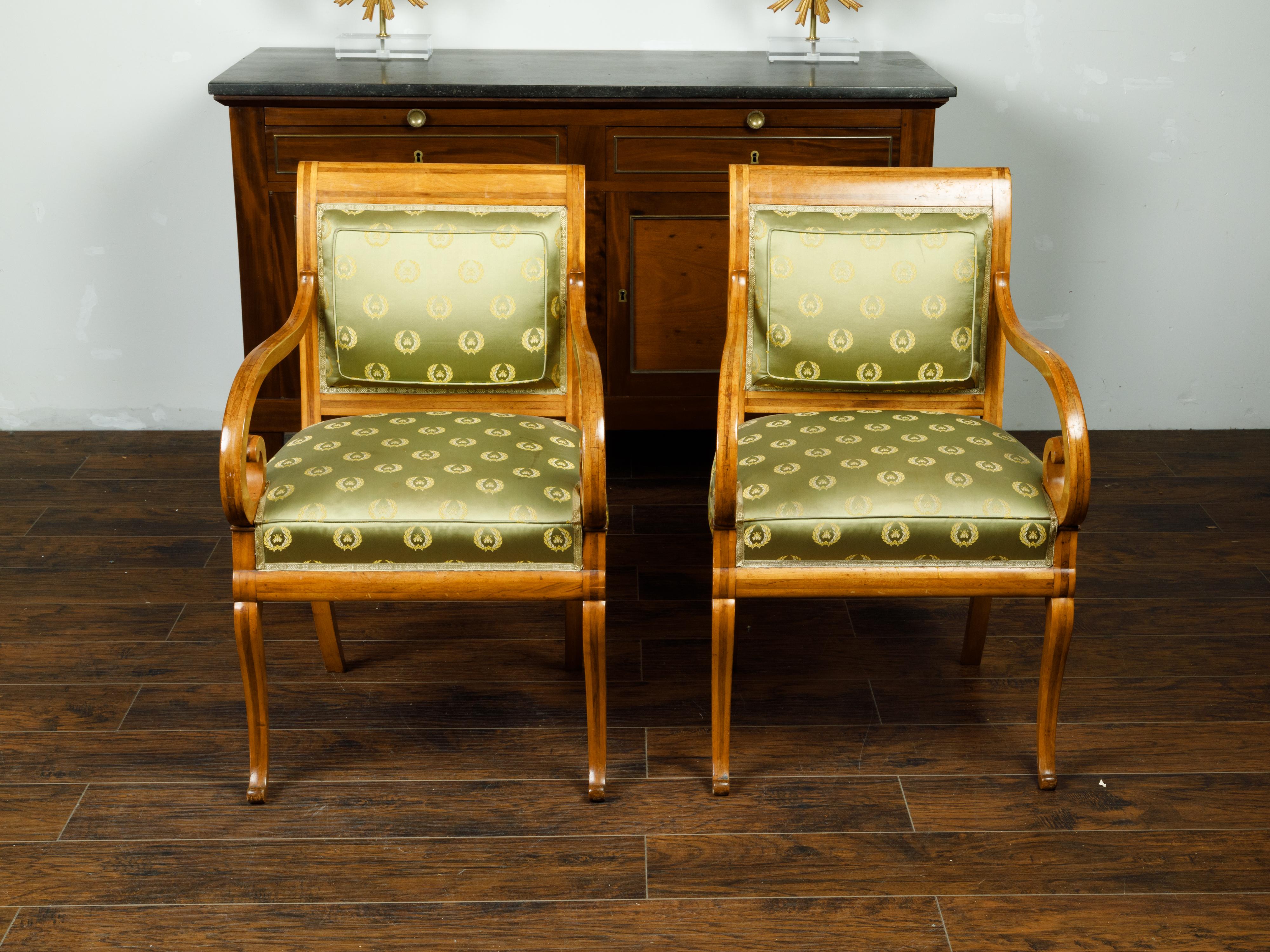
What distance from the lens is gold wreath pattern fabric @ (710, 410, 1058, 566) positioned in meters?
1.82

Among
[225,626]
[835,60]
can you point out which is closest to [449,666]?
[225,626]

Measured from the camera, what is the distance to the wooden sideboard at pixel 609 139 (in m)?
2.68

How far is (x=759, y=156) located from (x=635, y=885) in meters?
1.63

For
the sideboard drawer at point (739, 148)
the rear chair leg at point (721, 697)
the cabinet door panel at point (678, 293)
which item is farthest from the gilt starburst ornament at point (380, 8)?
the rear chair leg at point (721, 697)

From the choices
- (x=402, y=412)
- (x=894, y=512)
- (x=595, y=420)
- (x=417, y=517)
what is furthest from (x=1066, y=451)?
(x=402, y=412)

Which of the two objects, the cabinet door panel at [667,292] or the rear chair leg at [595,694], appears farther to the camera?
the cabinet door panel at [667,292]

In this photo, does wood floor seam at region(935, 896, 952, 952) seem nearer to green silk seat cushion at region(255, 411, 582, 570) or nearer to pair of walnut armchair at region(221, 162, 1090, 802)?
pair of walnut armchair at region(221, 162, 1090, 802)

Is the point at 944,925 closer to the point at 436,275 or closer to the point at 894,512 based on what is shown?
the point at 894,512

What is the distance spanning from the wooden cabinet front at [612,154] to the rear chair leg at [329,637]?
858 mm

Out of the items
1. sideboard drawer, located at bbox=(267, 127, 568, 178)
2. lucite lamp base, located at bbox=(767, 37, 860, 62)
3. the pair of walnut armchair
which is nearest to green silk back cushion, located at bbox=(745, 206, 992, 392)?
the pair of walnut armchair

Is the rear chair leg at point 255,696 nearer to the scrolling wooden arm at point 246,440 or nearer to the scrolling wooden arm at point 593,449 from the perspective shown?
the scrolling wooden arm at point 246,440

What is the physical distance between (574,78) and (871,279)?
100 cm

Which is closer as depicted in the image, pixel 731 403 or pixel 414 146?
pixel 731 403

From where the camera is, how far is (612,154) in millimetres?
2750
